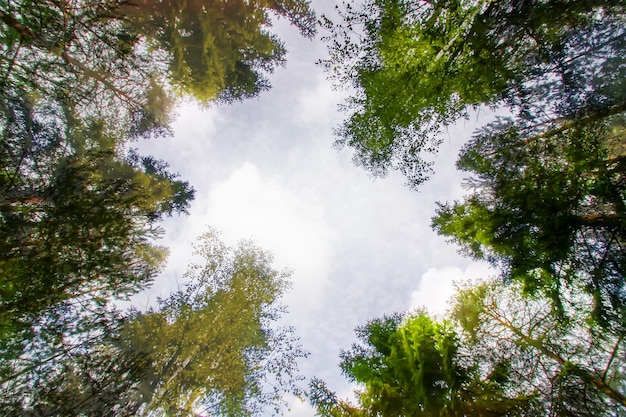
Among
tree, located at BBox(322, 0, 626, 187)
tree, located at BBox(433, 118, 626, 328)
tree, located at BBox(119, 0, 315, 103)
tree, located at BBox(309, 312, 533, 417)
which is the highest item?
tree, located at BBox(119, 0, 315, 103)

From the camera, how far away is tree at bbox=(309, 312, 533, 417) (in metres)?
6.59

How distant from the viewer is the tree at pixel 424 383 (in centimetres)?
659

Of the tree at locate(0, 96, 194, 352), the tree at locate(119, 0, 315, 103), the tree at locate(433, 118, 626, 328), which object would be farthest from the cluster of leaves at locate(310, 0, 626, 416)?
the tree at locate(0, 96, 194, 352)

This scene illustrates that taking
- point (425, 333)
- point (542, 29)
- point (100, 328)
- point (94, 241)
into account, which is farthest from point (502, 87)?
point (100, 328)

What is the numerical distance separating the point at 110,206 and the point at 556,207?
9.25 meters

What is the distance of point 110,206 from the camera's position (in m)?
6.00

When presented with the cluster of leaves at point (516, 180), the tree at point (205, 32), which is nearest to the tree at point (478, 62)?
the cluster of leaves at point (516, 180)

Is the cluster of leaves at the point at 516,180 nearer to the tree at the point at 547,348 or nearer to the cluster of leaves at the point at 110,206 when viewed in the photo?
the tree at the point at 547,348

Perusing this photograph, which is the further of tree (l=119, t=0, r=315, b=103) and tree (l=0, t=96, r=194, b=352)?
tree (l=119, t=0, r=315, b=103)

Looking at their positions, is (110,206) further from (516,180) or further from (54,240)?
(516,180)

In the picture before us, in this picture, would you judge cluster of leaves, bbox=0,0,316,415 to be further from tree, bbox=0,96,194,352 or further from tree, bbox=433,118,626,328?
tree, bbox=433,118,626,328

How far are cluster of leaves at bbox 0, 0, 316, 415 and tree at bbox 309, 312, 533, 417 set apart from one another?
524 cm

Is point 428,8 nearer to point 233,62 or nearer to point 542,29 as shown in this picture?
point 542,29

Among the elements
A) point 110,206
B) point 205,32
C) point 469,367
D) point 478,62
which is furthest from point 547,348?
point 205,32
